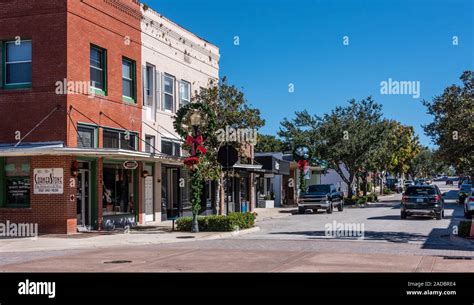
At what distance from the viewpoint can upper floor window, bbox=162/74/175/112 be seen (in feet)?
98.5

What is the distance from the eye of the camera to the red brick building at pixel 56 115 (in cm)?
2205

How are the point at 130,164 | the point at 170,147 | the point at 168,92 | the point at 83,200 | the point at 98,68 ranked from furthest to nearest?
the point at 170,147 → the point at 168,92 → the point at 130,164 → the point at 98,68 → the point at 83,200

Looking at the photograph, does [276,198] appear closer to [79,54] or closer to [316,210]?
[316,210]

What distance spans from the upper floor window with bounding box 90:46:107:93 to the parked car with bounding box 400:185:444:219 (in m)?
15.8

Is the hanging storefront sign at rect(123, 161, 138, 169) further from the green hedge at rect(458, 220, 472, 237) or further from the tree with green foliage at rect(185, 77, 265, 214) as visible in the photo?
the green hedge at rect(458, 220, 472, 237)

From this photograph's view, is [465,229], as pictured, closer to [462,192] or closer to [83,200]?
[83,200]

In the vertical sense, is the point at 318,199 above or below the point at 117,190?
below

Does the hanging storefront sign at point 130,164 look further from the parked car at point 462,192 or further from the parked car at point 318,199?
the parked car at point 462,192

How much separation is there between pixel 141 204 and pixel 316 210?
1659 cm

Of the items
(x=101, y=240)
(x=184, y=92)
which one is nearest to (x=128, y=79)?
(x=184, y=92)

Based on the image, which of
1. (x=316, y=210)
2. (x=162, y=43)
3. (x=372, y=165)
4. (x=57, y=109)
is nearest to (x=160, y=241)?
(x=57, y=109)

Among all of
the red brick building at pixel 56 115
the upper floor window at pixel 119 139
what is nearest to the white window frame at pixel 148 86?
the upper floor window at pixel 119 139

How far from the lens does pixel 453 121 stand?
3338 cm

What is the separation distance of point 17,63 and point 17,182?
15.0ft
